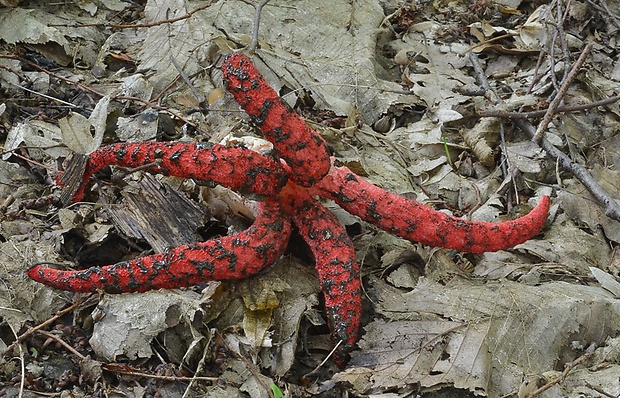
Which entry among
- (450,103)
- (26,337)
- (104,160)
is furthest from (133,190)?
(450,103)

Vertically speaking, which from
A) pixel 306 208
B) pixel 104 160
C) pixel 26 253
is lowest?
pixel 26 253

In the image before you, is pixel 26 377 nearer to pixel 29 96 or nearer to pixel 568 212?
pixel 29 96

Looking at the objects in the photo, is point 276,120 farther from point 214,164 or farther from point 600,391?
point 600,391

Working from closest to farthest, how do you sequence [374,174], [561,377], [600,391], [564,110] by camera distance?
[600,391] → [561,377] → [374,174] → [564,110]

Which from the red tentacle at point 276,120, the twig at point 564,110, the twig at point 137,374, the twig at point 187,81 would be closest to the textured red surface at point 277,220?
the red tentacle at point 276,120

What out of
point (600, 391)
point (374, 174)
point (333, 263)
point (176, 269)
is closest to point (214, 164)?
point (176, 269)

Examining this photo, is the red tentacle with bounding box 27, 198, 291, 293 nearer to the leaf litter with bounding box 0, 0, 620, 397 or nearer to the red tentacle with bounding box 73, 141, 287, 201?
the leaf litter with bounding box 0, 0, 620, 397

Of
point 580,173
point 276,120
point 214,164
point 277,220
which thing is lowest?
point 580,173
